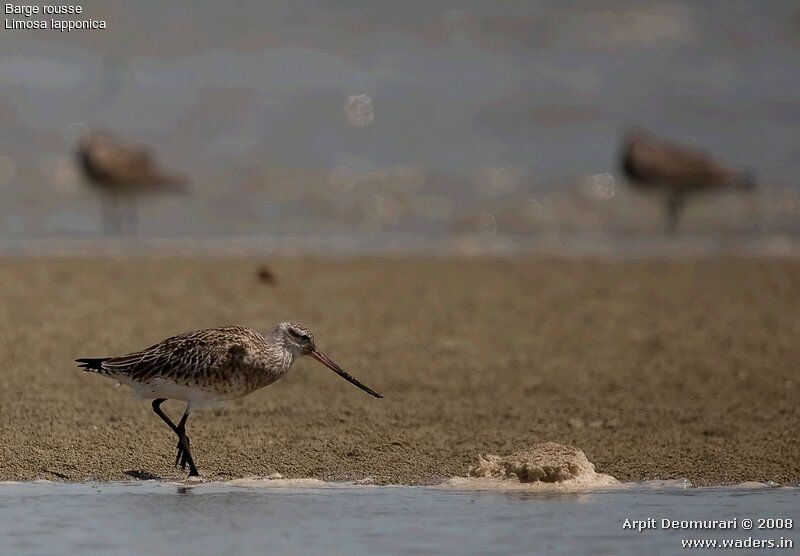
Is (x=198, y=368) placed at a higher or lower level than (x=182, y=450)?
higher

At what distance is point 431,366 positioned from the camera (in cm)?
1059

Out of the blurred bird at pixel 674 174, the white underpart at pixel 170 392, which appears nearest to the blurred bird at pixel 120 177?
the blurred bird at pixel 674 174

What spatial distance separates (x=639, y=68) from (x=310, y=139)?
606 cm

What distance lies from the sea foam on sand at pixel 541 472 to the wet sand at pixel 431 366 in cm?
25

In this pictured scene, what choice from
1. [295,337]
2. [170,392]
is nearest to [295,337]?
[295,337]

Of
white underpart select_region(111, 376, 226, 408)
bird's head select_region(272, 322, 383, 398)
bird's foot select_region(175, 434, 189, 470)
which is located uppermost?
bird's head select_region(272, 322, 383, 398)

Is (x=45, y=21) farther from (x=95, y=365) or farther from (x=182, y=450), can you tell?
(x=182, y=450)

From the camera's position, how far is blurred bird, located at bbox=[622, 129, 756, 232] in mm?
19578

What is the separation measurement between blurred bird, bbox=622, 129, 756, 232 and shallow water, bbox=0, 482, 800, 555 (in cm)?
1238

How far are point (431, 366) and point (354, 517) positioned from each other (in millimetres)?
3793

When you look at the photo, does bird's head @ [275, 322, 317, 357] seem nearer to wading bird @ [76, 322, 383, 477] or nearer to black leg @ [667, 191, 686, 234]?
wading bird @ [76, 322, 383, 477]

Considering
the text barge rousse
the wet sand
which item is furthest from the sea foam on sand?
the text barge rousse

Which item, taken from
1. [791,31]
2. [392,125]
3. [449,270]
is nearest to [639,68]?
[791,31]

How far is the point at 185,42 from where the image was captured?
81.5ft
